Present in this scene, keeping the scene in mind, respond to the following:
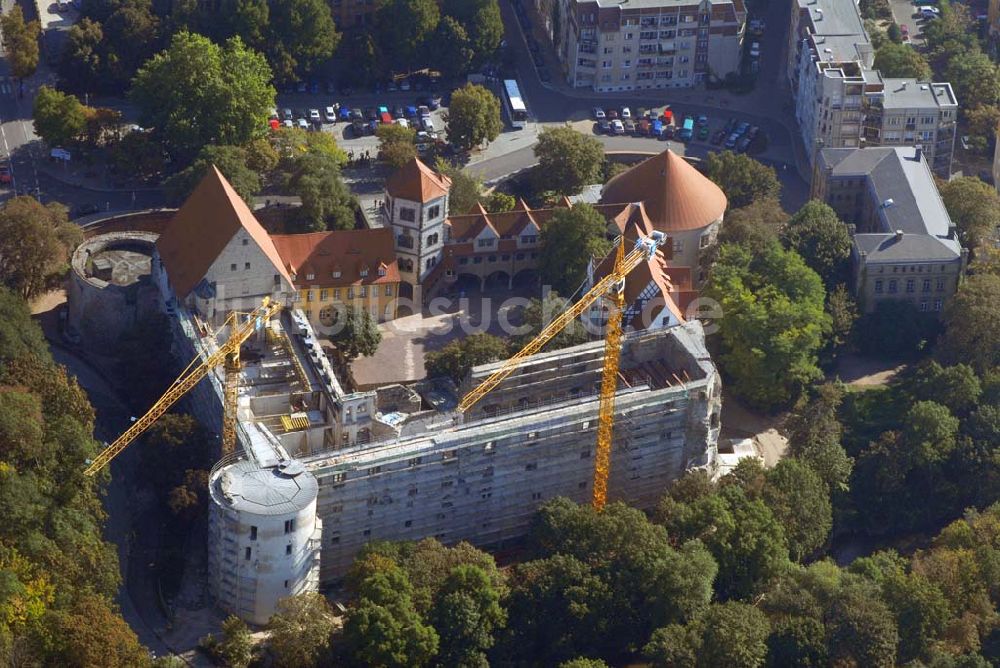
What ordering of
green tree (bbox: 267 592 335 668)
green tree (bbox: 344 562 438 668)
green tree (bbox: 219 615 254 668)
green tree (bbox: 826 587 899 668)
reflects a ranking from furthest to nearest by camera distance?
green tree (bbox: 826 587 899 668) < green tree (bbox: 219 615 254 668) < green tree (bbox: 344 562 438 668) < green tree (bbox: 267 592 335 668)

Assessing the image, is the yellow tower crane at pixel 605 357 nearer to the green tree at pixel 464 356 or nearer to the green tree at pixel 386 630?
the green tree at pixel 464 356

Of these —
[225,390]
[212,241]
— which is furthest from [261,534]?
[212,241]

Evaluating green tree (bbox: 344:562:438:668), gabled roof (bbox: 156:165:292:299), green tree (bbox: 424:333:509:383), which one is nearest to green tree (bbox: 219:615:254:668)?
green tree (bbox: 344:562:438:668)

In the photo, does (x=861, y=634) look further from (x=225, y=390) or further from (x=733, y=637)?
(x=225, y=390)

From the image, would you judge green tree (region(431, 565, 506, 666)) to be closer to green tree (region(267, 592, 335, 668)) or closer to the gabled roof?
green tree (region(267, 592, 335, 668))

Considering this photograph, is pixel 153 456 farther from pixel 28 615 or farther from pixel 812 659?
pixel 812 659
